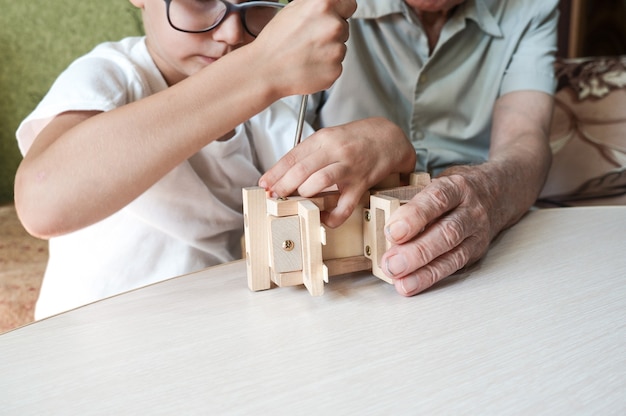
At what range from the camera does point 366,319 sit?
1.95 feet

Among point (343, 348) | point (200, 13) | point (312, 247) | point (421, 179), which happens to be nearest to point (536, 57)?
point (421, 179)

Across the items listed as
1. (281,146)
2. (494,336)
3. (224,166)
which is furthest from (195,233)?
(494,336)

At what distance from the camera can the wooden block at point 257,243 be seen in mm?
667

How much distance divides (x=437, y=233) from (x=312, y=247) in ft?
0.52

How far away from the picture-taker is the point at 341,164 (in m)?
0.70

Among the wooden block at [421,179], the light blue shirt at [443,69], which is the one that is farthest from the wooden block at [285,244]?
the light blue shirt at [443,69]

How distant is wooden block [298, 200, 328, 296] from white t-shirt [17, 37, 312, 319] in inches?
17.2

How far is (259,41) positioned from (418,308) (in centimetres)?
38

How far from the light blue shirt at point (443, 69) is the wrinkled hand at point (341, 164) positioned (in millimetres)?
492

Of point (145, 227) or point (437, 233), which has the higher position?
point (437, 233)

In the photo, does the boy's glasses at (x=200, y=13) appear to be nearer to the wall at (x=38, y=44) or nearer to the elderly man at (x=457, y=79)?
the elderly man at (x=457, y=79)

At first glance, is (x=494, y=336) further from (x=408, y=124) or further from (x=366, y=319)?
(x=408, y=124)

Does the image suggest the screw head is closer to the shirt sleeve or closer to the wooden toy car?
the wooden toy car

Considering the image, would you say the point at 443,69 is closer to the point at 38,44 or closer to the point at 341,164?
the point at 341,164
